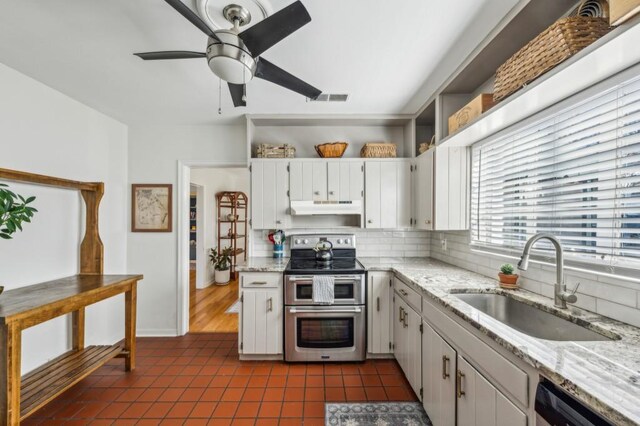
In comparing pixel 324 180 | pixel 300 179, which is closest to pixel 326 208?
pixel 324 180

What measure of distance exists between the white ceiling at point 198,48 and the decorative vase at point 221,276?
3698mm

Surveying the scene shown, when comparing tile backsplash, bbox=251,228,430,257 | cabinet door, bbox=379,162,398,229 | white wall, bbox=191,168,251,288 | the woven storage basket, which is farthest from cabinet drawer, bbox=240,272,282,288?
white wall, bbox=191,168,251,288

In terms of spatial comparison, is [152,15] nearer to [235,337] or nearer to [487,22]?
[487,22]

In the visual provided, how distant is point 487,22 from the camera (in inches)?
64.1

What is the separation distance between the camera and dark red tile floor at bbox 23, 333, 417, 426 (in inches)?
77.4

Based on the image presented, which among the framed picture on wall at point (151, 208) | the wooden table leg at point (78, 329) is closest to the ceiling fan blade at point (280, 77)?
the framed picture on wall at point (151, 208)

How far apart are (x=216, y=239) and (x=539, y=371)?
585 centimetres

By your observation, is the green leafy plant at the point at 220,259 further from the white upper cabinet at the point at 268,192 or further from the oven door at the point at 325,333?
the oven door at the point at 325,333

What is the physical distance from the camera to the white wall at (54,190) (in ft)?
7.08

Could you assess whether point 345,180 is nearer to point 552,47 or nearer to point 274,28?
point 274,28

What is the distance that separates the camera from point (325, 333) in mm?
2639

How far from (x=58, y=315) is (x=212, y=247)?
4041 mm

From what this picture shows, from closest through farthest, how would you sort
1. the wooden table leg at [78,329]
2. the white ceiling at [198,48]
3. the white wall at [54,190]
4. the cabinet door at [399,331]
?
the white ceiling at [198,48] < the white wall at [54,190] < the cabinet door at [399,331] < the wooden table leg at [78,329]

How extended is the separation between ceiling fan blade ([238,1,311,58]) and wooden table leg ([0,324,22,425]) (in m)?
1.94
